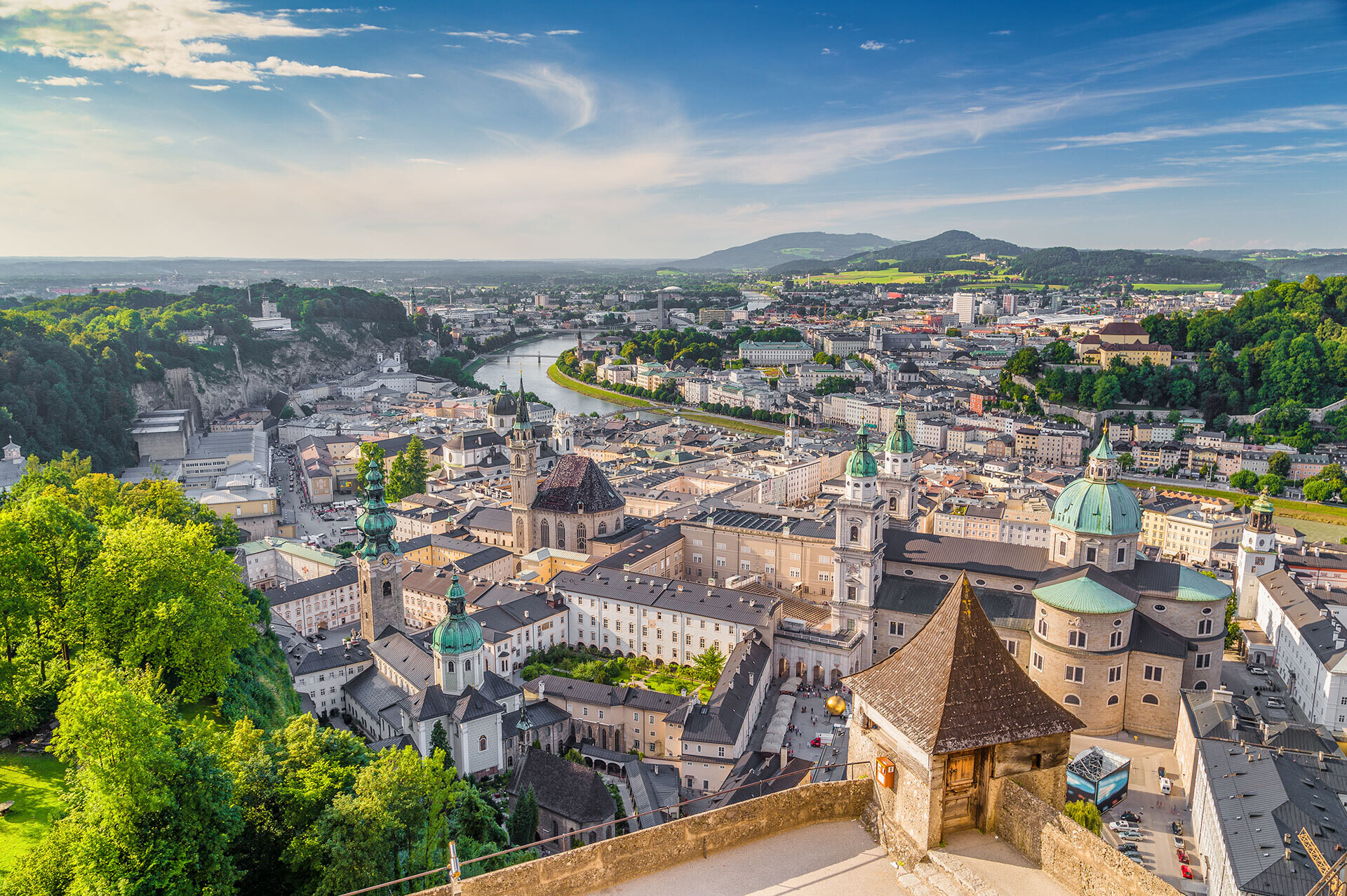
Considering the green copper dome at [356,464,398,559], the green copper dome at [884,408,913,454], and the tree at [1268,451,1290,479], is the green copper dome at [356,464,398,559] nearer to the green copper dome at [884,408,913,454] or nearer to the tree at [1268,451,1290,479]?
the green copper dome at [884,408,913,454]

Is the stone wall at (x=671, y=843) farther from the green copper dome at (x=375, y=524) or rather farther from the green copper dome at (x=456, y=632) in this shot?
the green copper dome at (x=375, y=524)

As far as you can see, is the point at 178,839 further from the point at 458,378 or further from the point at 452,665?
the point at 458,378

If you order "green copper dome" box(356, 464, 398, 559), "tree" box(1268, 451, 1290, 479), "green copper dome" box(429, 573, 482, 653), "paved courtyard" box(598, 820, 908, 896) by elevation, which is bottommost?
"tree" box(1268, 451, 1290, 479)

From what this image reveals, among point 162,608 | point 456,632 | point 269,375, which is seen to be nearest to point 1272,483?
point 456,632

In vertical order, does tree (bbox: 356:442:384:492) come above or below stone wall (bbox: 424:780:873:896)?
below

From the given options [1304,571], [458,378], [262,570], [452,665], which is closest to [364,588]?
[452,665]

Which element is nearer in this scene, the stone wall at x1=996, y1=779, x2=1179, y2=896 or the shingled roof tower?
the stone wall at x1=996, y1=779, x2=1179, y2=896

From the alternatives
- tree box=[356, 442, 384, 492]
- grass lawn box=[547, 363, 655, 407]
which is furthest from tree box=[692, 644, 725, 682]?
grass lawn box=[547, 363, 655, 407]
